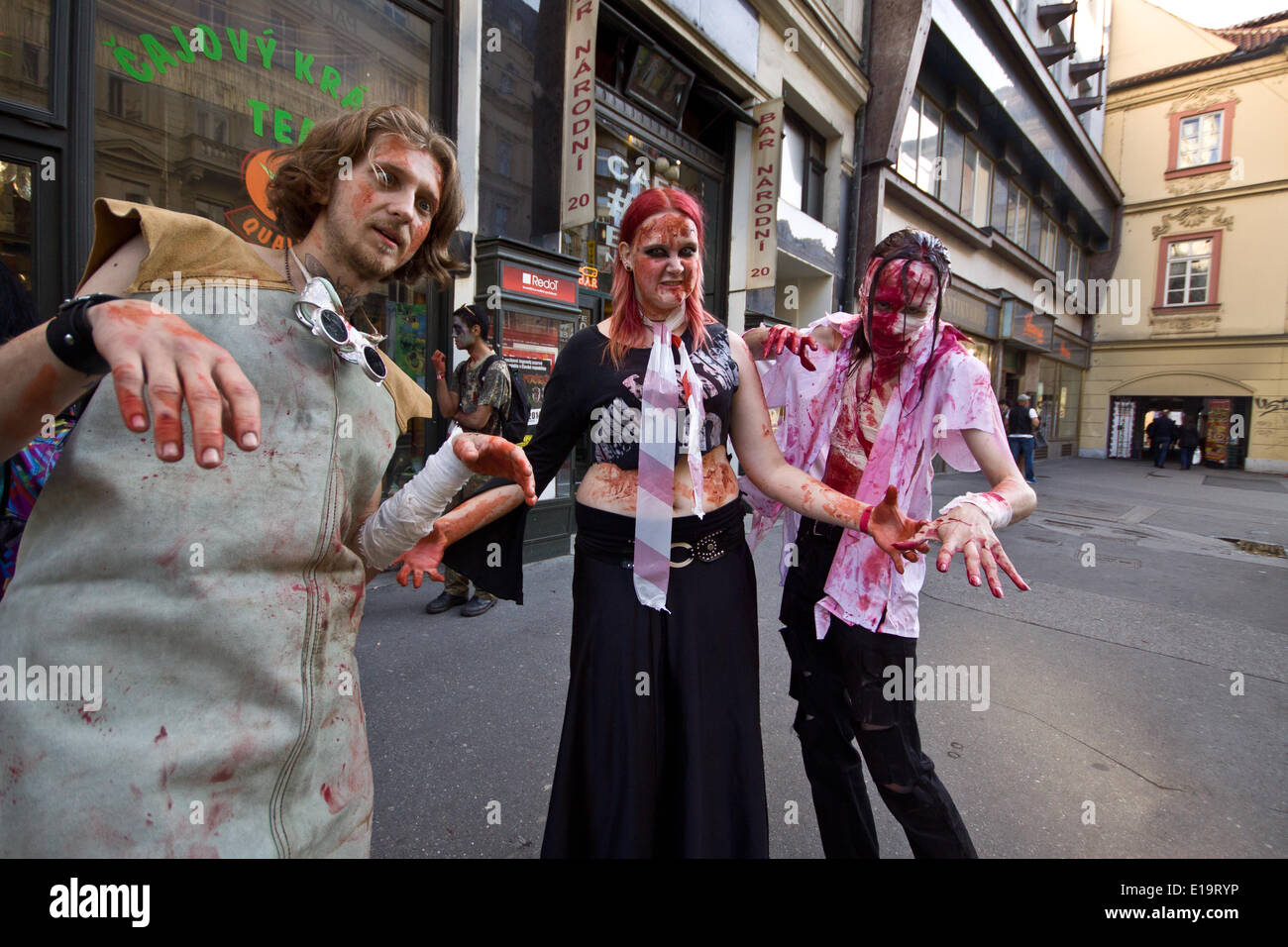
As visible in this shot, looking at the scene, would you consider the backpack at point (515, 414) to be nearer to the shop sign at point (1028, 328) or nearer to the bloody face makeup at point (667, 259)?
the bloody face makeup at point (667, 259)

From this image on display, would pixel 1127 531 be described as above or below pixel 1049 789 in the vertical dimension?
above

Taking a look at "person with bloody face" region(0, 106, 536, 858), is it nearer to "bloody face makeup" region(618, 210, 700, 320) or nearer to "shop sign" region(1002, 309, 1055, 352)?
"bloody face makeup" region(618, 210, 700, 320)

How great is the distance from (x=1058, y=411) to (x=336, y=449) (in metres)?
29.4

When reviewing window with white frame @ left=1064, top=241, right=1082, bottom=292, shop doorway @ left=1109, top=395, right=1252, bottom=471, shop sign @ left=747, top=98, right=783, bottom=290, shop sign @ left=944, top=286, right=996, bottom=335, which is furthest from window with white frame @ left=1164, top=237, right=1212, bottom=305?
shop sign @ left=747, top=98, right=783, bottom=290

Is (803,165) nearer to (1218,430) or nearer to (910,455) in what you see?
(910,455)

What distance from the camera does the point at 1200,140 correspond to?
74.1ft

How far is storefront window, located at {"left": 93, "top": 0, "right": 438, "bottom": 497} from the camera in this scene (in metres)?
3.81

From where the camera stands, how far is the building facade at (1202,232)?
69.9ft

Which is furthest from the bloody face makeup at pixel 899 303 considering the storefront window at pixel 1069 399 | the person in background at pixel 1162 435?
the storefront window at pixel 1069 399

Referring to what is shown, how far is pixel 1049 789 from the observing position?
2783mm

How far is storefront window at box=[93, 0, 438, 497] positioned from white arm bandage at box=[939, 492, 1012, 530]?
3.35 metres

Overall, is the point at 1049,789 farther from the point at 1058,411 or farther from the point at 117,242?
the point at 1058,411
